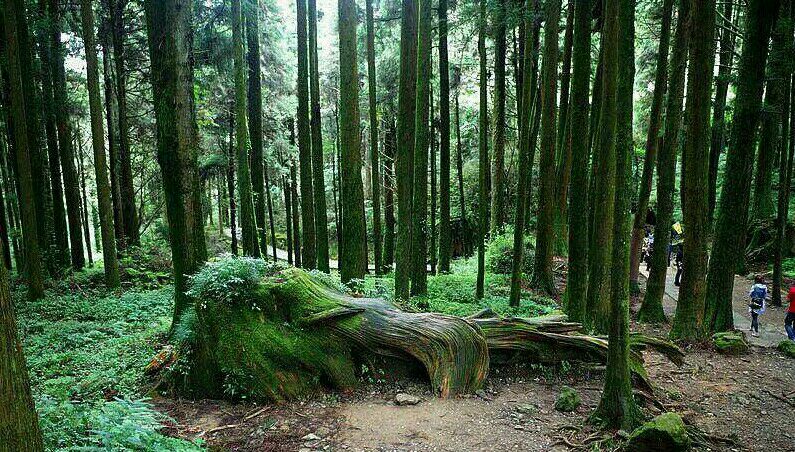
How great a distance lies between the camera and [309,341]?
22.0ft

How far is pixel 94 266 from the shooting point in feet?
58.2

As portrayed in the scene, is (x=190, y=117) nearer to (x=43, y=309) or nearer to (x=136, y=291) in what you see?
(x=43, y=309)

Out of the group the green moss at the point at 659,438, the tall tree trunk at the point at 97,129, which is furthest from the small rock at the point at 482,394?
the tall tree trunk at the point at 97,129

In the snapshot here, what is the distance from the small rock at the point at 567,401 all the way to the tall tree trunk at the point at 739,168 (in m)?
5.72

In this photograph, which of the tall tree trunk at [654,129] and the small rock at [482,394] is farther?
the tall tree trunk at [654,129]

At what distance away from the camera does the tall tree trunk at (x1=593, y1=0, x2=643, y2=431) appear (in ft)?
16.9

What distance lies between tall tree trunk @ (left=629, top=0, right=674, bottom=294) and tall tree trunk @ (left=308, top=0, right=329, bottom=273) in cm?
743

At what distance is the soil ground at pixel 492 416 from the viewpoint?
17.7 feet

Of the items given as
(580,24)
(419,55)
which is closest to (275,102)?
(419,55)

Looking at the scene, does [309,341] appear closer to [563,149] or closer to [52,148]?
[563,149]

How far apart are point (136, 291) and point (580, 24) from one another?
13.7 meters

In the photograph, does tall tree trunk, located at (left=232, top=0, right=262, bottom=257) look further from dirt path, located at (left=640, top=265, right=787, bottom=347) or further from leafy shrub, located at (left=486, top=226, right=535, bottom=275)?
dirt path, located at (left=640, top=265, right=787, bottom=347)

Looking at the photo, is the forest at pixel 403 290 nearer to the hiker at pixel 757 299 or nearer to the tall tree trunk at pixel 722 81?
the hiker at pixel 757 299

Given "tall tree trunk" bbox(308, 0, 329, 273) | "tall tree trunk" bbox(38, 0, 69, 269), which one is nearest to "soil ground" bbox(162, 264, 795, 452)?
"tall tree trunk" bbox(308, 0, 329, 273)
